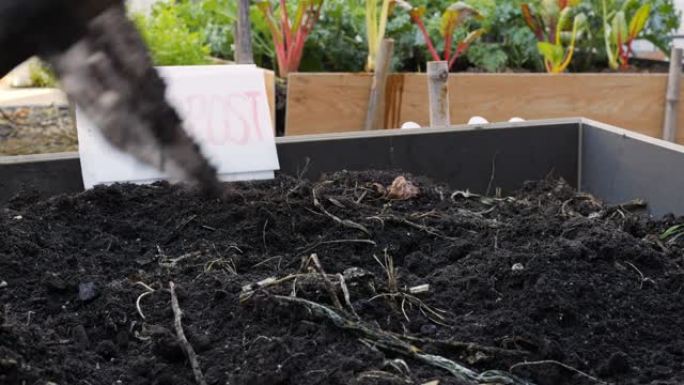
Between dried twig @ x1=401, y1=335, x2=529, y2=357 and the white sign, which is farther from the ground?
the white sign

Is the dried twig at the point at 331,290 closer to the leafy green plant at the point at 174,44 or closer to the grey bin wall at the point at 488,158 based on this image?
the grey bin wall at the point at 488,158

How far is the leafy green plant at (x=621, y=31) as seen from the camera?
4.71m

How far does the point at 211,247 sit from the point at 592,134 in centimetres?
124

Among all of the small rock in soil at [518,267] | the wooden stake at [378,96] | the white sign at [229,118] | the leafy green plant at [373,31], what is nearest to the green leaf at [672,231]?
the small rock in soil at [518,267]

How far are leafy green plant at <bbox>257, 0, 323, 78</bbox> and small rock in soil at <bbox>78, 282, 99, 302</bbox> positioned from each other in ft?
9.91

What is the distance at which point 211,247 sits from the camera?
6.10ft

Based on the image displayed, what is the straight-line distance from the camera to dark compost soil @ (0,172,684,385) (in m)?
1.34

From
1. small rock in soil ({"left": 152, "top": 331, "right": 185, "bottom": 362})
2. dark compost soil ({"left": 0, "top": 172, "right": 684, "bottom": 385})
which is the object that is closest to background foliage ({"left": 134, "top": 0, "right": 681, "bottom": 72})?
dark compost soil ({"left": 0, "top": 172, "right": 684, "bottom": 385})

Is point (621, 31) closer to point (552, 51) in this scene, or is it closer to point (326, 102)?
point (552, 51)

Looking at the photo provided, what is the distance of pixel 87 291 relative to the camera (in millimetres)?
1615

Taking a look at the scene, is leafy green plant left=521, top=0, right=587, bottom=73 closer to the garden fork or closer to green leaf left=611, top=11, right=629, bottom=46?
green leaf left=611, top=11, right=629, bottom=46

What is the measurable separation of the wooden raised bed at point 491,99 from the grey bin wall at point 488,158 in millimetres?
1354

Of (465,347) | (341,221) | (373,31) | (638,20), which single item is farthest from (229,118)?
(638,20)

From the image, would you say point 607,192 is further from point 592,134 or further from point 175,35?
point 175,35
